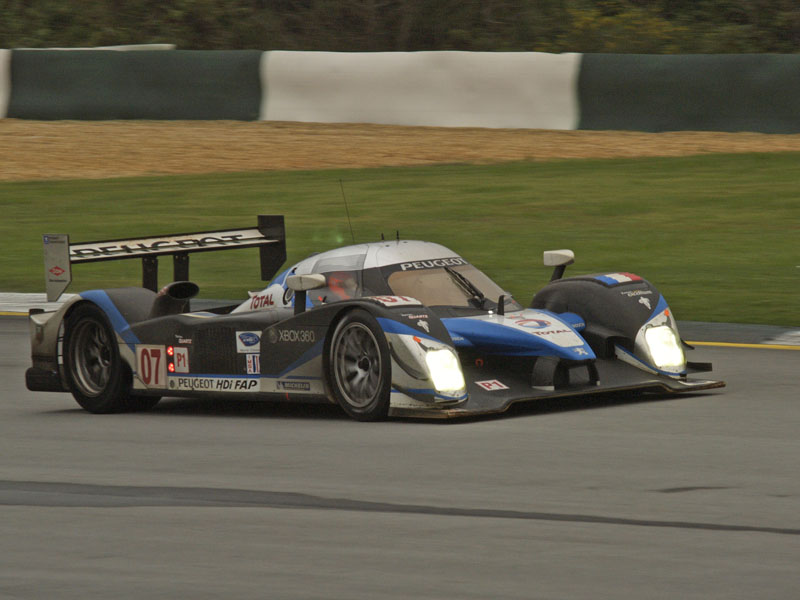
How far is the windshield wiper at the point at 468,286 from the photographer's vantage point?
10070 millimetres

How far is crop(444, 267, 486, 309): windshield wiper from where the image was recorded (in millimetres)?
10070

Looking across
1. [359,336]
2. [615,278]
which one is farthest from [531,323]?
[615,278]

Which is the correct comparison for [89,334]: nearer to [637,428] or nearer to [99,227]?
[637,428]

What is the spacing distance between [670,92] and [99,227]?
9700 millimetres

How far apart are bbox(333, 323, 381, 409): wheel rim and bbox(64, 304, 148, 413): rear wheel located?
1782mm

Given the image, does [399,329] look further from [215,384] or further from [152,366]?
[152,366]

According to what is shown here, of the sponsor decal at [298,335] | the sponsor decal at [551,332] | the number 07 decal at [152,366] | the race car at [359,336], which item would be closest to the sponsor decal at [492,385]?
the race car at [359,336]

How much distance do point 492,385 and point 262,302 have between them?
1.66 m

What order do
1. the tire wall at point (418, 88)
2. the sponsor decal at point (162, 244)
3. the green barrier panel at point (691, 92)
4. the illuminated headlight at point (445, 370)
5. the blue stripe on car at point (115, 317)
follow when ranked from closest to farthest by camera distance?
the illuminated headlight at point (445, 370)
the blue stripe on car at point (115, 317)
the sponsor decal at point (162, 244)
the green barrier panel at point (691, 92)
the tire wall at point (418, 88)

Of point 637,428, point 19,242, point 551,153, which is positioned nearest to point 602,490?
point 637,428

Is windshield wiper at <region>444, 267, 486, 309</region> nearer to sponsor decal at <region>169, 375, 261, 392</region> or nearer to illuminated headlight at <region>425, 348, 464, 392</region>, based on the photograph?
illuminated headlight at <region>425, 348, 464, 392</region>

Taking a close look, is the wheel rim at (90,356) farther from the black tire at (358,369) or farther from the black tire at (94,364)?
the black tire at (358,369)

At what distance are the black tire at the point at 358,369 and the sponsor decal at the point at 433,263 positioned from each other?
778mm

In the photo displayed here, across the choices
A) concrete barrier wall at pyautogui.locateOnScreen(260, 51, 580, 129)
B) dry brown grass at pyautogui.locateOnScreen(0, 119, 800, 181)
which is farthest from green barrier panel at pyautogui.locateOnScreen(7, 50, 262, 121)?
concrete barrier wall at pyautogui.locateOnScreen(260, 51, 580, 129)
